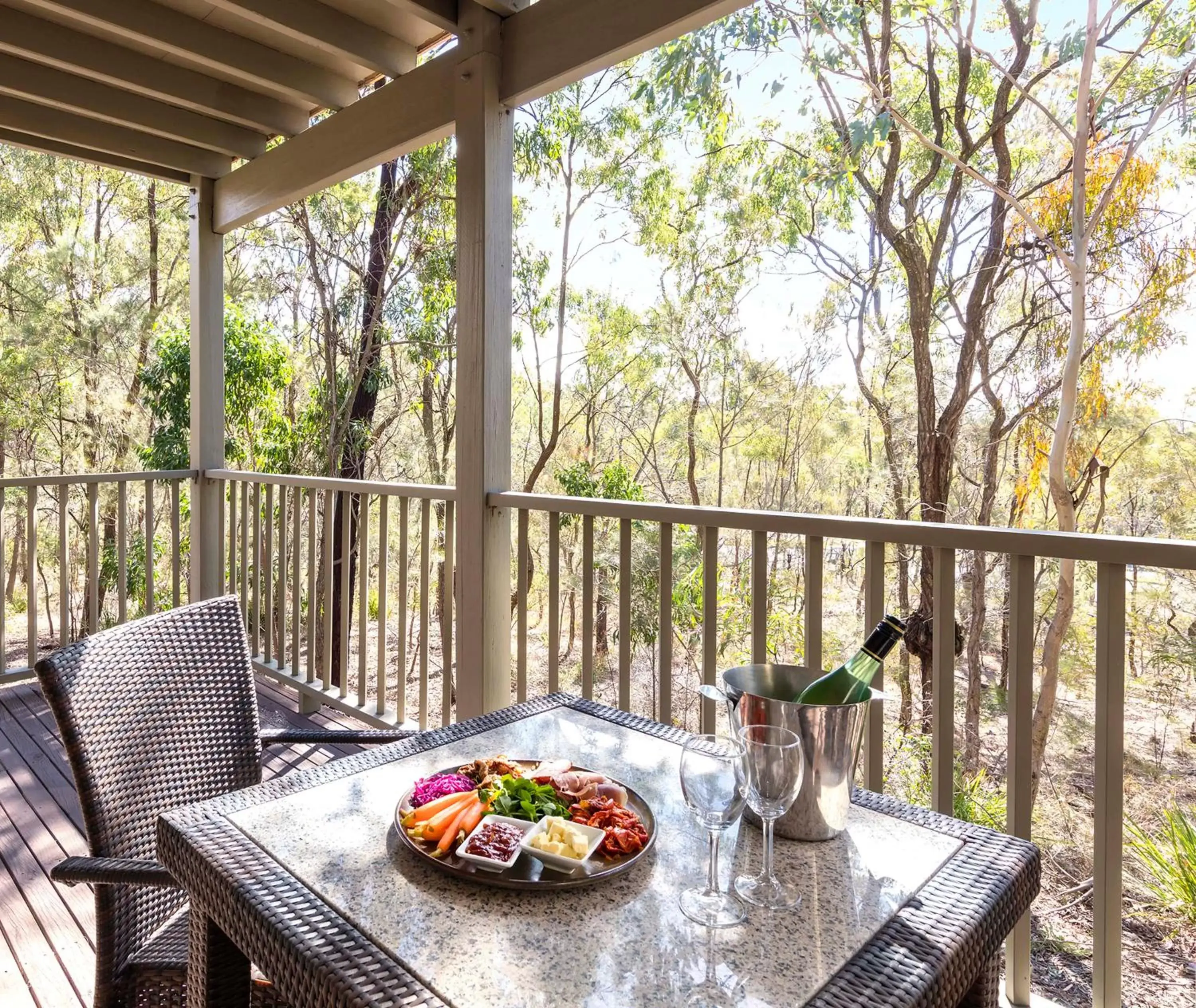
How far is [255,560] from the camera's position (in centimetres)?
397

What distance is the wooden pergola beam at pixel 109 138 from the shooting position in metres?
3.46

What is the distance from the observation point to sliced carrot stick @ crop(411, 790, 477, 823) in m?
0.93

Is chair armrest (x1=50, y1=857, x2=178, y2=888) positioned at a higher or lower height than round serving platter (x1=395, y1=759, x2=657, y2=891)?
lower

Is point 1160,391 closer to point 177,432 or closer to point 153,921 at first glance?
point 153,921

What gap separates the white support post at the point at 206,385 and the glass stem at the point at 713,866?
411 cm

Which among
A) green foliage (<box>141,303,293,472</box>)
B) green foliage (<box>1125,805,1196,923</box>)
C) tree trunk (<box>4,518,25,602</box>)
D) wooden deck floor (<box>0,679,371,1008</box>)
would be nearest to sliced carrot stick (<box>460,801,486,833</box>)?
wooden deck floor (<box>0,679,371,1008</box>)

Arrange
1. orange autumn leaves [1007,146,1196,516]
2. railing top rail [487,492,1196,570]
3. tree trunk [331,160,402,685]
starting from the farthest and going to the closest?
tree trunk [331,160,402,685] < orange autumn leaves [1007,146,1196,516] < railing top rail [487,492,1196,570]

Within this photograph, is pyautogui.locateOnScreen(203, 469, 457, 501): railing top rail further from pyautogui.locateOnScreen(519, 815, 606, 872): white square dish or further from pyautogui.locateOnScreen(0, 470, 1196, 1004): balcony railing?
pyautogui.locateOnScreen(519, 815, 606, 872): white square dish

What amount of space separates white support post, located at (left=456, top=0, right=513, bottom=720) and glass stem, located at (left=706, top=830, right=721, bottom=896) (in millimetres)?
1928

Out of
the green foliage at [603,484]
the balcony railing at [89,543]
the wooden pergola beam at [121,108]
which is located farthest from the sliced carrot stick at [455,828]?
the green foliage at [603,484]

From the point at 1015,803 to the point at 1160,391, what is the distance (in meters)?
5.95

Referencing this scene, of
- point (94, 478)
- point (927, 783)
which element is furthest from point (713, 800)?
point (927, 783)

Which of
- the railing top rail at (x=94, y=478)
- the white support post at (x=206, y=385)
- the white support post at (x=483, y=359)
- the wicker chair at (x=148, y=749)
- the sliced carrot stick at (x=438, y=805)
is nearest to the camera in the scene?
A: the sliced carrot stick at (x=438, y=805)

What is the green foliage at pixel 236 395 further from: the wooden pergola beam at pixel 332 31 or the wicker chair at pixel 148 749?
the wicker chair at pixel 148 749
